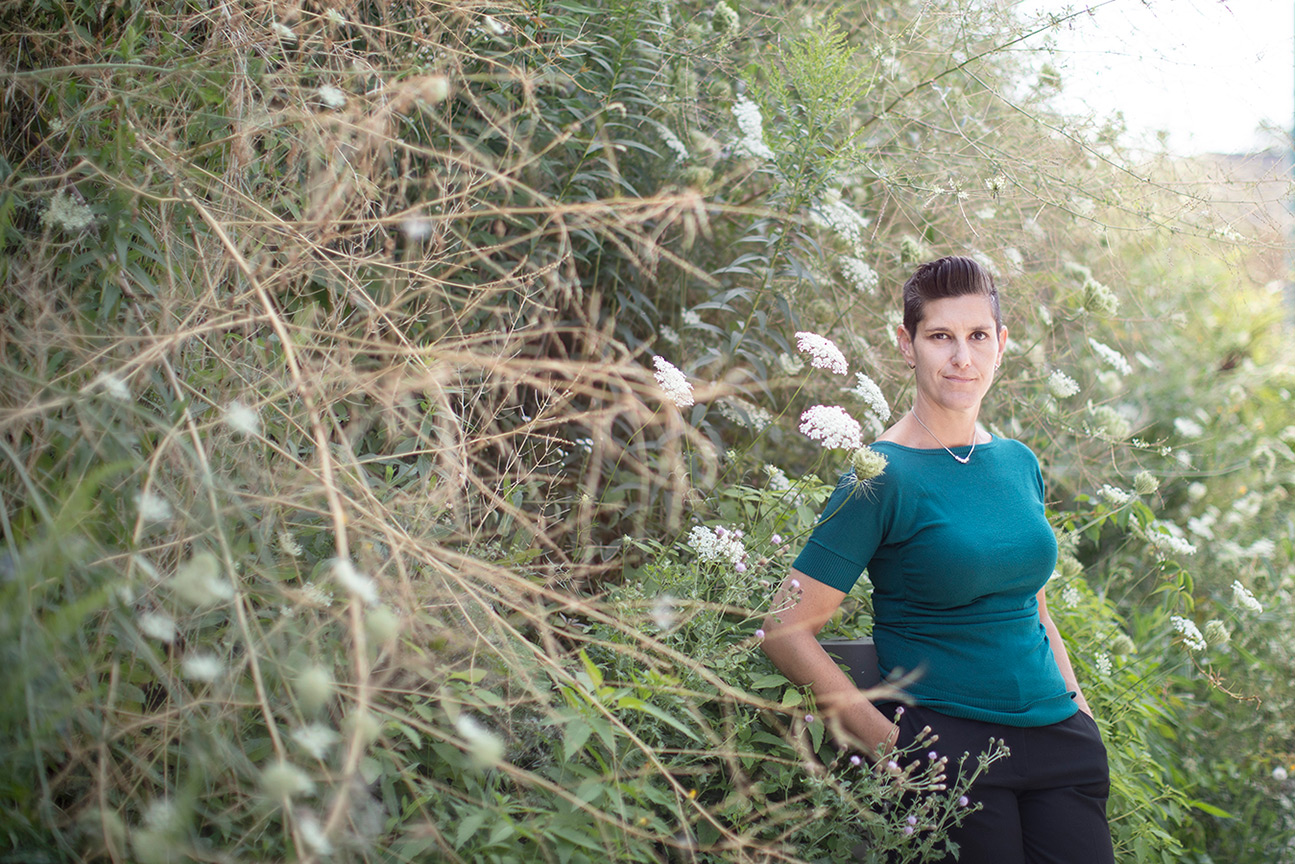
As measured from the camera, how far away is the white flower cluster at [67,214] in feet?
4.10

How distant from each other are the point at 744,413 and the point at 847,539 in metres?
0.68

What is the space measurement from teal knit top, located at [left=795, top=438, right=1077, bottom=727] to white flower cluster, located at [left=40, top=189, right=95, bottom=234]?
146cm

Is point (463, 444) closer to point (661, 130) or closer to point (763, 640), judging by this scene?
point (763, 640)

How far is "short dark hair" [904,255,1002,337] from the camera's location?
184 centimetres

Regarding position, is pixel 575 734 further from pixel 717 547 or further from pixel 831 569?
pixel 831 569

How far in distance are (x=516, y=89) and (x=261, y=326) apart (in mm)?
974

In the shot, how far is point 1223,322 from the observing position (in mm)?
4344

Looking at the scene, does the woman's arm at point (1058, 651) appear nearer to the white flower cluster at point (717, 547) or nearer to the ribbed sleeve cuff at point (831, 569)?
the ribbed sleeve cuff at point (831, 569)

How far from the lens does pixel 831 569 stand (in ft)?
5.49

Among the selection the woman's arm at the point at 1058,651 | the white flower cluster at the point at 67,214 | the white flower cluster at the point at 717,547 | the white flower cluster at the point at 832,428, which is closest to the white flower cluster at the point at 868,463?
the white flower cluster at the point at 832,428

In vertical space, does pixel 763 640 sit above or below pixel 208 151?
below

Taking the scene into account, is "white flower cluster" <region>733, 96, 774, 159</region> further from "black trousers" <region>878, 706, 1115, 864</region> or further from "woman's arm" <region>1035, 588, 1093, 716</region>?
"black trousers" <region>878, 706, 1115, 864</region>

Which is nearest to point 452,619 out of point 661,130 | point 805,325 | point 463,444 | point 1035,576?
point 463,444

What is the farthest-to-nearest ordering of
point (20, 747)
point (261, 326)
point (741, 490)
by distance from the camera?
point (741, 490), point (261, 326), point (20, 747)
